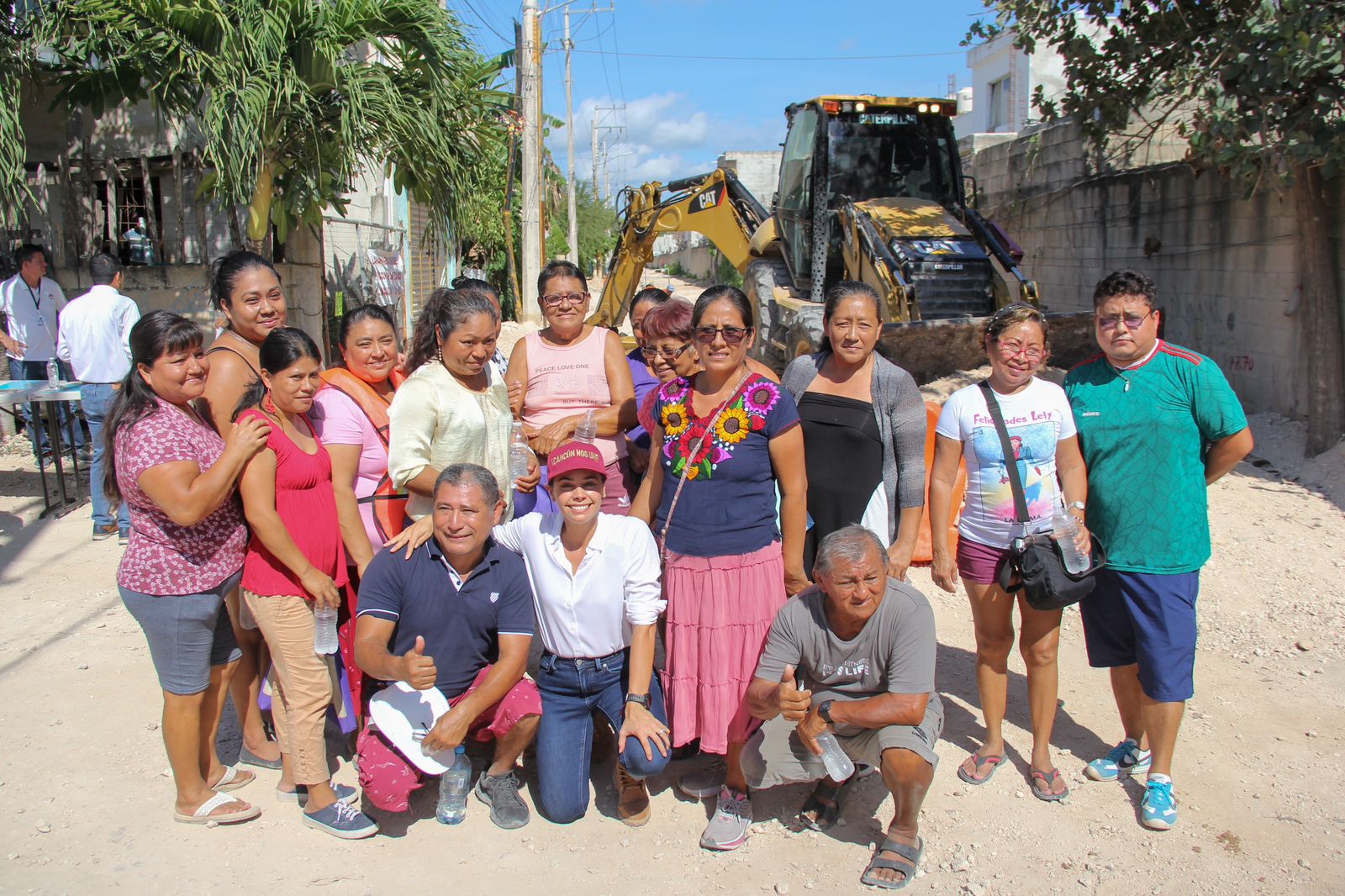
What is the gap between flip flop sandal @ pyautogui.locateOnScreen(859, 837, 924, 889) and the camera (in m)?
2.98

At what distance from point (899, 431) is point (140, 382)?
2.60 metres

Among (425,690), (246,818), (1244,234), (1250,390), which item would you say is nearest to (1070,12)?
(1244,234)

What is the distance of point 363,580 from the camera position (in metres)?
3.18

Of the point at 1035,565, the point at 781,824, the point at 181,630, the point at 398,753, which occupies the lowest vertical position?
the point at 781,824

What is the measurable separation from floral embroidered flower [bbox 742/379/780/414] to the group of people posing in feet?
0.05

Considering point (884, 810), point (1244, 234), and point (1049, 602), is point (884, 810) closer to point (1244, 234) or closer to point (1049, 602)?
point (1049, 602)

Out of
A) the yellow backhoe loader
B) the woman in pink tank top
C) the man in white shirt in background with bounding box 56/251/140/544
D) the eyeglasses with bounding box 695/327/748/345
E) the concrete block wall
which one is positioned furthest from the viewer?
the yellow backhoe loader

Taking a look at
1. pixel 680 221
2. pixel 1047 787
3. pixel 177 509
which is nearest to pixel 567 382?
pixel 177 509

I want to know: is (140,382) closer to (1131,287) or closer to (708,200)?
(1131,287)

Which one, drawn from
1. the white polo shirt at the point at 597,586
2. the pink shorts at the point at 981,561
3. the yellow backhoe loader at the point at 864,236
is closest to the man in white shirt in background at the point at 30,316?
the yellow backhoe loader at the point at 864,236

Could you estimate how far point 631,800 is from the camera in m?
3.34

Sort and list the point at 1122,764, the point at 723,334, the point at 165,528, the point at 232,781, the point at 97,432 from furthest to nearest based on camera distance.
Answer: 1. the point at 97,432
2. the point at 1122,764
3. the point at 232,781
4. the point at 723,334
5. the point at 165,528

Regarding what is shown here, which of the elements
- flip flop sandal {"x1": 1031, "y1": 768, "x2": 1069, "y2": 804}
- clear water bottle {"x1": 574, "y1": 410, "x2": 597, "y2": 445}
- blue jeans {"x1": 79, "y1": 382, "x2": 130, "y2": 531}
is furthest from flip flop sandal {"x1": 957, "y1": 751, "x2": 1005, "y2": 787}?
blue jeans {"x1": 79, "y1": 382, "x2": 130, "y2": 531}

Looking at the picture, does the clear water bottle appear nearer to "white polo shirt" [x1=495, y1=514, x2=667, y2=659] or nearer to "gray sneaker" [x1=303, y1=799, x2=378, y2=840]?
"white polo shirt" [x1=495, y1=514, x2=667, y2=659]
